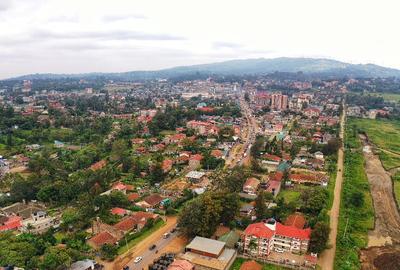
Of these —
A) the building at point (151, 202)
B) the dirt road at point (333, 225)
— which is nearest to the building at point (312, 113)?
the dirt road at point (333, 225)

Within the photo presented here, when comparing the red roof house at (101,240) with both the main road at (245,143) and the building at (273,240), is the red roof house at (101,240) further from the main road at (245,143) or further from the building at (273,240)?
the main road at (245,143)

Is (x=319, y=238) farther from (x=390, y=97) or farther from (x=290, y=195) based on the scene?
(x=390, y=97)

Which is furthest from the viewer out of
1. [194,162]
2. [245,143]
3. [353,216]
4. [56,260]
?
[245,143]

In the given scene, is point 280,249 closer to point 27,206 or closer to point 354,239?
point 354,239

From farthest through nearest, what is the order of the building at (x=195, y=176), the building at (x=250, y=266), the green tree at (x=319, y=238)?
the building at (x=195, y=176) < the green tree at (x=319, y=238) < the building at (x=250, y=266)

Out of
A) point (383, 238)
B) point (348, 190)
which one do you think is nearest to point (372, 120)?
point (348, 190)

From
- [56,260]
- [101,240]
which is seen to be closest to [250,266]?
[101,240]
